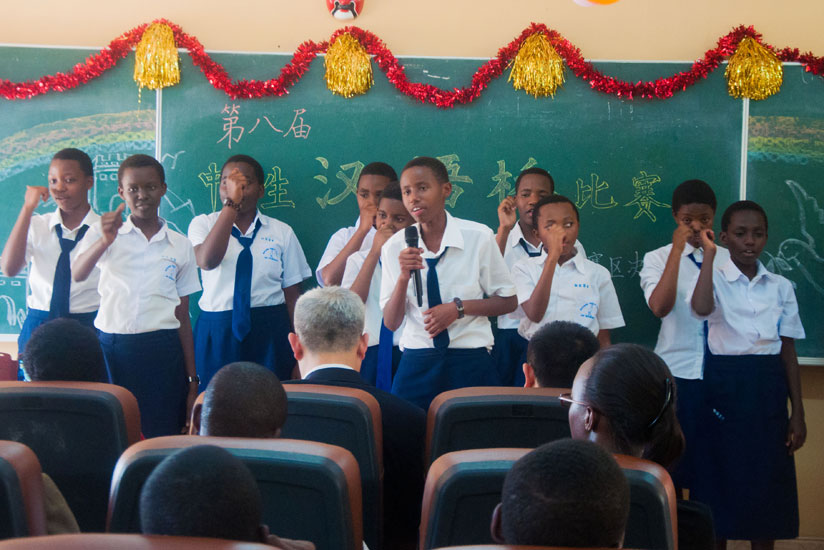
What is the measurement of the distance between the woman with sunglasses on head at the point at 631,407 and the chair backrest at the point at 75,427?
1112 mm

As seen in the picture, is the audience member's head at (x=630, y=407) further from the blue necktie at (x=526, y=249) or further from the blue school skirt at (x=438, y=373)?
the blue necktie at (x=526, y=249)

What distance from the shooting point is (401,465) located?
6.79 feet

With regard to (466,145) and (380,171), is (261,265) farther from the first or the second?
(466,145)

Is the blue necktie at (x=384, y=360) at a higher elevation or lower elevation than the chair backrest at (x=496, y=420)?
lower

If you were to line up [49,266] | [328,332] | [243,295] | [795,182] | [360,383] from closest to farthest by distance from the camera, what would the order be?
1. [360,383]
2. [328,332]
3. [49,266]
4. [243,295]
5. [795,182]

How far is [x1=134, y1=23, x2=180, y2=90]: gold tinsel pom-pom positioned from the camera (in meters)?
4.04

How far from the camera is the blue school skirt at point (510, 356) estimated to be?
3691mm

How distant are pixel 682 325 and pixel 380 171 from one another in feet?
5.57

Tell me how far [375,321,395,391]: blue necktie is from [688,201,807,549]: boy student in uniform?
1444 millimetres

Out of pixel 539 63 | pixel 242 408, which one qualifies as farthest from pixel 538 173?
pixel 242 408

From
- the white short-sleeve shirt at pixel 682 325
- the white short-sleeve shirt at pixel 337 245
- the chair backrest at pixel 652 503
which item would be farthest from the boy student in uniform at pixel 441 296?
the chair backrest at pixel 652 503

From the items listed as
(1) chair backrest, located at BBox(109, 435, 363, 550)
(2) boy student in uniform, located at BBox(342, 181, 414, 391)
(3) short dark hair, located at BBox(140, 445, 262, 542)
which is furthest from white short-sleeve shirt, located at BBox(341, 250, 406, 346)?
(3) short dark hair, located at BBox(140, 445, 262, 542)

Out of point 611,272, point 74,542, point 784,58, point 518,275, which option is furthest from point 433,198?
point 74,542

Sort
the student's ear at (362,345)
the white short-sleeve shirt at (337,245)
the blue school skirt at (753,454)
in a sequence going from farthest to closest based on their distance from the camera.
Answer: the white short-sleeve shirt at (337,245)
the blue school skirt at (753,454)
the student's ear at (362,345)
